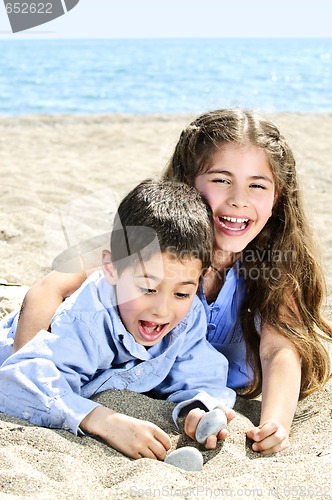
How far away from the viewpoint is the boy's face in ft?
7.89

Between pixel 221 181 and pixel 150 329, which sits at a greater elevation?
pixel 221 181

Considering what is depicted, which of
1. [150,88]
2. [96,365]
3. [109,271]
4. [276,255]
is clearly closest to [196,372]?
[96,365]

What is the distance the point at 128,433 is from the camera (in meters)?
2.26

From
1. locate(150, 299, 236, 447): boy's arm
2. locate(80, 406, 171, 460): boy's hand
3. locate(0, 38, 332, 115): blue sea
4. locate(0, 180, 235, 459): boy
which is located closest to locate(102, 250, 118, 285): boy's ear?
locate(0, 180, 235, 459): boy

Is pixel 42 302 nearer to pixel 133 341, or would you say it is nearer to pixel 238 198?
pixel 133 341

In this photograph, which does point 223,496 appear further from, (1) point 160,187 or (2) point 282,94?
(2) point 282,94

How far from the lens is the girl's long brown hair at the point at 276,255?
3.01 m

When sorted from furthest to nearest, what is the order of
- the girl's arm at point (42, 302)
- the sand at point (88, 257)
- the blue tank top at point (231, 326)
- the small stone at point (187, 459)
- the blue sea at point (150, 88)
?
the blue sea at point (150, 88) < the blue tank top at point (231, 326) < the girl's arm at point (42, 302) < the small stone at point (187, 459) < the sand at point (88, 257)

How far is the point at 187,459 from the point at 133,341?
1.75ft

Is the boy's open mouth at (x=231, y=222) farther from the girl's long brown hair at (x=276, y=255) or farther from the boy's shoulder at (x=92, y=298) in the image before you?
the boy's shoulder at (x=92, y=298)

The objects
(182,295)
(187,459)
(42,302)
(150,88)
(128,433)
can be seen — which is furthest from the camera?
(150,88)

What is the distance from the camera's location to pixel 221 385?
2713mm

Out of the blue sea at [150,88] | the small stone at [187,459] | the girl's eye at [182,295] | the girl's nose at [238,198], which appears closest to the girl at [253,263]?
the girl's nose at [238,198]

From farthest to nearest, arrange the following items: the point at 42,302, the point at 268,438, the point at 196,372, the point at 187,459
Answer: the point at 42,302 → the point at 196,372 → the point at 268,438 → the point at 187,459
